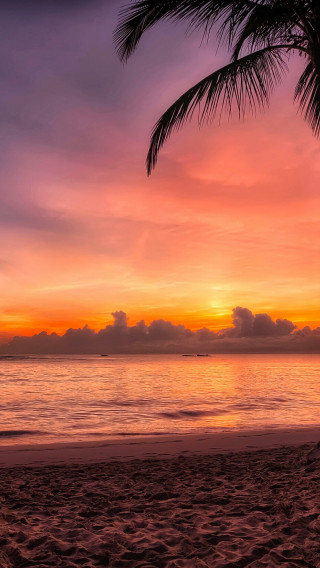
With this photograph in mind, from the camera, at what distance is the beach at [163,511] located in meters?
3.42

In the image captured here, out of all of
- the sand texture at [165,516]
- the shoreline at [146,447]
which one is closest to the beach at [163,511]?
the sand texture at [165,516]

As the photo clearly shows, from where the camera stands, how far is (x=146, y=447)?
408 inches

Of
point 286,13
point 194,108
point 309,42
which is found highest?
point 286,13

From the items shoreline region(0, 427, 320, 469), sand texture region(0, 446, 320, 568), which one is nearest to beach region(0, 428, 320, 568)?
sand texture region(0, 446, 320, 568)

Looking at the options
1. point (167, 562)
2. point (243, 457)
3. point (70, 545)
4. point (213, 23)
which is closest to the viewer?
point (167, 562)

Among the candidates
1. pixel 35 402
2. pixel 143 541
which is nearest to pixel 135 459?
pixel 143 541

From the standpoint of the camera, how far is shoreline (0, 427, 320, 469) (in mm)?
8773

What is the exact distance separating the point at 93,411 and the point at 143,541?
16545 mm

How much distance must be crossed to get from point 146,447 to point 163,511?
5.94 meters

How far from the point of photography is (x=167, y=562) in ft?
10.8

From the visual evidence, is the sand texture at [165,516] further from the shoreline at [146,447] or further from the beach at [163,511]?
the shoreline at [146,447]

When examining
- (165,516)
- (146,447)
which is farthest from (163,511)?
(146,447)

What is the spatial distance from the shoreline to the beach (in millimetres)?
372

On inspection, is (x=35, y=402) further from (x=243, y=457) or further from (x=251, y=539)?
(x=251, y=539)
